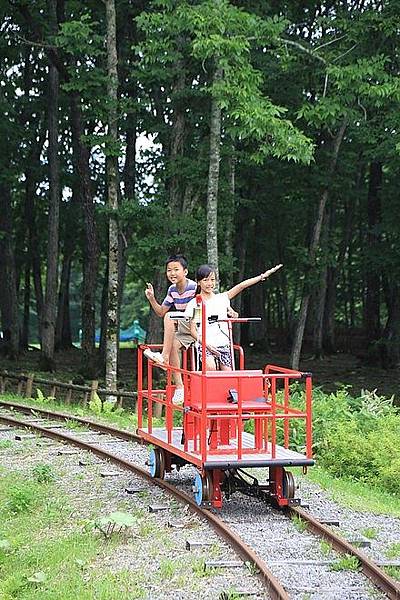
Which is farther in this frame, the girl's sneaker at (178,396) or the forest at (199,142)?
the forest at (199,142)

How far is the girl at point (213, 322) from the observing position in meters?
11.7

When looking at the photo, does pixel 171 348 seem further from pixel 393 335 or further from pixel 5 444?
pixel 393 335

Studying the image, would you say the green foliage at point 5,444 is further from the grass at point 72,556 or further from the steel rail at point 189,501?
the grass at point 72,556

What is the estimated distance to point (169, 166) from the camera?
26.7 meters

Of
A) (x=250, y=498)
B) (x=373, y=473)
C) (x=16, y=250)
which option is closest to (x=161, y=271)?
(x=373, y=473)

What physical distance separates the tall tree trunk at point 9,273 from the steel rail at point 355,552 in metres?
27.8

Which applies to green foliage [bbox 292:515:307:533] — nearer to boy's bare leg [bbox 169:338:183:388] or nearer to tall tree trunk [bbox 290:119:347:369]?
boy's bare leg [bbox 169:338:183:388]

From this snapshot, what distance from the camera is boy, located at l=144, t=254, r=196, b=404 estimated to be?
484 inches

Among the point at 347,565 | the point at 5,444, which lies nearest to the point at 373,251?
the point at 5,444

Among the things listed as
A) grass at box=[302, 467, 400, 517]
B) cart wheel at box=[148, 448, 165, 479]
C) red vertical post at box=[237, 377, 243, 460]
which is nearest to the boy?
cart wheel at box=[148, 448, 165, 479]

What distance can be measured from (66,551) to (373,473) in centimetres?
630

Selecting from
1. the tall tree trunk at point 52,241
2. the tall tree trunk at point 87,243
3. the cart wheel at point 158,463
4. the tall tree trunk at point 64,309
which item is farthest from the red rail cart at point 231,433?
the tall tree trunk at point 64,309

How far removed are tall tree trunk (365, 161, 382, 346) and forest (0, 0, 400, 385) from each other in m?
0.10

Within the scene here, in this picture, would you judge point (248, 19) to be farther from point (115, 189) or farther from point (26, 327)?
point (26, 327)
